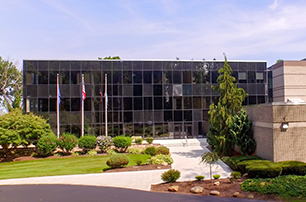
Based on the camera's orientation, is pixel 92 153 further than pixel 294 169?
Yes

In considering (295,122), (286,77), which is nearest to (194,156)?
(295,122)

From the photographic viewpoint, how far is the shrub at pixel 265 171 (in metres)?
14.0

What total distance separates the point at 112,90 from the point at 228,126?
18.6 m

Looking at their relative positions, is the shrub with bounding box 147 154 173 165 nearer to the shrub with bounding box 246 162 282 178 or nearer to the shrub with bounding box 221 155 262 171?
the shrub with bounding box 221 155 262 171

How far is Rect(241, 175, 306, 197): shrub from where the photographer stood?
12.1 meters

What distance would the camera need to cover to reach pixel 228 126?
22609 mm

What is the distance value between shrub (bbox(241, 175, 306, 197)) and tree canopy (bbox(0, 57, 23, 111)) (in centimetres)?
4489

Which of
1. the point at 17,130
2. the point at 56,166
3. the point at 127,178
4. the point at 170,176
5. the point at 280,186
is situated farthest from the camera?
the point at 17,130

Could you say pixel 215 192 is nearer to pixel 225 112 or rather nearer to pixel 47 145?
pixel 225 112

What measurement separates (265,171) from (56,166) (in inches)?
634

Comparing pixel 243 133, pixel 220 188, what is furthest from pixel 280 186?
pixel 243 133

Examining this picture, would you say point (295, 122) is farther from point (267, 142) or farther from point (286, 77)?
point (286, 77)

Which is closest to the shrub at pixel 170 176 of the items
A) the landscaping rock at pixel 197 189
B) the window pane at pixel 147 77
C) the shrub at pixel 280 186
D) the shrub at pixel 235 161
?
the landscaping rock at pixel 197 189

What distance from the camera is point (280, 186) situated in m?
12.6
